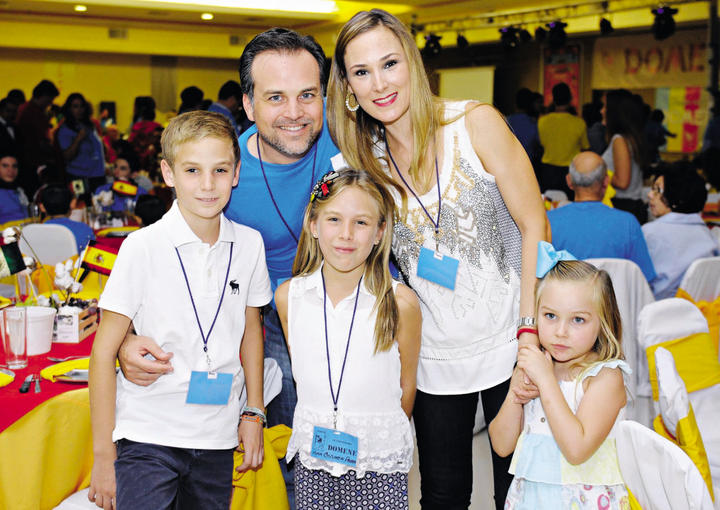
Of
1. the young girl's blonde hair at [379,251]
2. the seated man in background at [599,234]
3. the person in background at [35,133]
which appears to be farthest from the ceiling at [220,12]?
the young girl's blonde hair at [379,251]

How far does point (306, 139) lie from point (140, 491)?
39.5 inches

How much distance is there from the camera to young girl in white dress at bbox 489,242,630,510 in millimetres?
1669

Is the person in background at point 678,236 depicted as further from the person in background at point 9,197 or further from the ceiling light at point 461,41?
the ceiling light at point 461,41

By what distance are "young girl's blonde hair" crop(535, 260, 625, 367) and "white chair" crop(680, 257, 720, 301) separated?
1.91m

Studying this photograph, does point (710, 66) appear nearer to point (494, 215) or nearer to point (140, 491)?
point (494, 215)

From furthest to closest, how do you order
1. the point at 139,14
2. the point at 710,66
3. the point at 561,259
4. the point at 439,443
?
Result: 1. the point at 139,14
2. the point at 710,66
3. the point at 439,443
4. the point at 561,259

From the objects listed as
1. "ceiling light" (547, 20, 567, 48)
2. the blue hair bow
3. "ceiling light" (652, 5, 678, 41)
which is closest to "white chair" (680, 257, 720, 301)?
the blue hair bow

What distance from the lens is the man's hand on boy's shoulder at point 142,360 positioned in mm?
1758

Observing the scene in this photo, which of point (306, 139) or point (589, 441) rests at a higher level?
point (306, 139)

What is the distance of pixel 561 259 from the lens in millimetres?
1771

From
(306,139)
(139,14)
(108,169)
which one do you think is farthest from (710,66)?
(306,139)

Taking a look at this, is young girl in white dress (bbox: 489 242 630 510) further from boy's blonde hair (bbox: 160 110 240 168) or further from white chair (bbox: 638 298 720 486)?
boy's blonde hair (bbox: 160 110 240 168)

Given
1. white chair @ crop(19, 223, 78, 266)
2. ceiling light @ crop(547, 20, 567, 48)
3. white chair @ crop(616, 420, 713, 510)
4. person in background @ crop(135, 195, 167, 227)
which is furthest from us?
ceiling light @ crop(547, 20, 567, 48)

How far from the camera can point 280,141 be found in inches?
79.0
